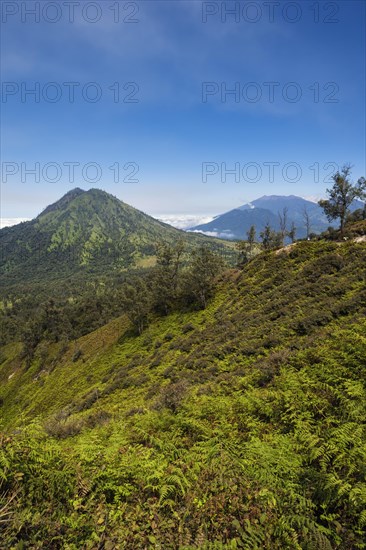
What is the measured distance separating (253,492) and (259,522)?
539 mm

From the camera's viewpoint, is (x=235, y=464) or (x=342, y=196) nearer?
(x=235, y=464)

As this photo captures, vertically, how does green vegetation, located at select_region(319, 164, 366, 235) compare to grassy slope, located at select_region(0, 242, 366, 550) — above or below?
above

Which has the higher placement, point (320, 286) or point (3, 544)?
point (320, 286)

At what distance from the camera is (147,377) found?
3125 cm

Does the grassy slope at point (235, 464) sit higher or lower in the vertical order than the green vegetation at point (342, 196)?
lower

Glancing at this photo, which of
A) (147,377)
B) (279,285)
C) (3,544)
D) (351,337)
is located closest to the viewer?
(3,544)

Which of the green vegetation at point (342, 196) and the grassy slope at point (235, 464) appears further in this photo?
the green vegetation at point (342, 196)

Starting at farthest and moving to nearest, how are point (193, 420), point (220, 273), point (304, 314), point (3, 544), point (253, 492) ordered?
point (220, 273)
point (304, 314)
point (193, 420)
point (253, 492)
point (3, 544)

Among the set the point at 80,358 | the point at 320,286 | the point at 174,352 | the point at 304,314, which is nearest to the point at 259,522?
the point at 304,314

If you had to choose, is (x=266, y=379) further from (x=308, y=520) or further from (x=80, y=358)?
(x=80, y=358)

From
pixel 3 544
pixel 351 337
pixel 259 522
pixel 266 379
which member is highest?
pixel 351 337

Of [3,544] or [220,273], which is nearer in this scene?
[3,544]

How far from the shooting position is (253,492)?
6004 millimetres

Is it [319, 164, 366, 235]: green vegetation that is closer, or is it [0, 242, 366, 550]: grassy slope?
[0, 242, 366, 550]: grassy slope
